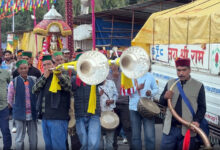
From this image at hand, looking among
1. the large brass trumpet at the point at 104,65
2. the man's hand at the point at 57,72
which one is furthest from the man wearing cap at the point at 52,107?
the large brass trumpet at the point at 104,65

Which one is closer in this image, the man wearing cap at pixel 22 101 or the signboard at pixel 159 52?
the man wearing cap at pixel 22 101

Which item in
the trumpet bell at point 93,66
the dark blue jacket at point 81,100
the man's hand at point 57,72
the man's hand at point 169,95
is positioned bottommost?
the dark blue jacket at point 81,100

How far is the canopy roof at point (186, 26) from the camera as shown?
645cm

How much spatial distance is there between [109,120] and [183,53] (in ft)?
5.97

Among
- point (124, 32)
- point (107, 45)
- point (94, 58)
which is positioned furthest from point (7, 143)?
point (124, 32)

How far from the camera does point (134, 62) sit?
493 centimetres

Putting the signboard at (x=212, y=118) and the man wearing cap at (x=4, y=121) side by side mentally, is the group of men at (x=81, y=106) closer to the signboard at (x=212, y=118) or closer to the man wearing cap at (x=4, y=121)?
the man wearing cap at (x=4, y=121)

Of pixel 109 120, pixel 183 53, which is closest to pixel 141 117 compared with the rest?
pixel 109 120

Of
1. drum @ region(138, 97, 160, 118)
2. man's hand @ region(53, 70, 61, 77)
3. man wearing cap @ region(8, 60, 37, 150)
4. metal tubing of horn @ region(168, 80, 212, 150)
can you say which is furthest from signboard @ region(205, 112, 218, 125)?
man wearing cap @ region(8, 60, 37, 150)

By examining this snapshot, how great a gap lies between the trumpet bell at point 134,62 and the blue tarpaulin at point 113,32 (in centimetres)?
995

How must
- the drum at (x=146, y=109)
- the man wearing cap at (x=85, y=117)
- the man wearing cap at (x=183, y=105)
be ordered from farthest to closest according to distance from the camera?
1. the drum at (x=146, y=109)
2. the man wearing cap at (x=85, y=117)
3. the man wearing cap at (x=183, y=105)

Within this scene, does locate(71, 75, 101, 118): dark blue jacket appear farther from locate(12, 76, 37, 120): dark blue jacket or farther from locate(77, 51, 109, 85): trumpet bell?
locate(77, 51, 109, 85): trumpet bell

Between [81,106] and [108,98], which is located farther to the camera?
[108,98]

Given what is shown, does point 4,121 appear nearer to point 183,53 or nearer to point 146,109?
point 146,109
